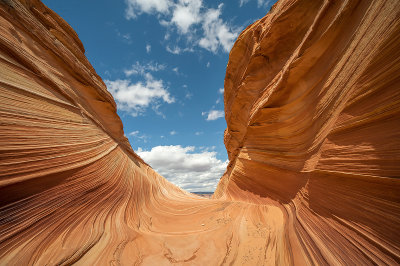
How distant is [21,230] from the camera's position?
2.74m

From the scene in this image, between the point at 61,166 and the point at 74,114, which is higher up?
the point at 74,114

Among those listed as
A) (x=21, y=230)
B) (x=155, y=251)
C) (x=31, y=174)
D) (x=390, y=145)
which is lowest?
(x=155, y=251)

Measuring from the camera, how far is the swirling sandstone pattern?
2.57 m

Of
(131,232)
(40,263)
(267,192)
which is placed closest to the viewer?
(40,263)

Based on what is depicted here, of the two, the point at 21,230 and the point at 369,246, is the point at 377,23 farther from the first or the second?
the point at 21,230

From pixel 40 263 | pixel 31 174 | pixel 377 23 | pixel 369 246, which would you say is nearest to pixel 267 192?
pixel 369 246

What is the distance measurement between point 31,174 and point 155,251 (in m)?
2.98

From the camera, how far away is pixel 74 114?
17.2 ft

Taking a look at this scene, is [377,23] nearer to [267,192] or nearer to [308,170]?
[308,170]

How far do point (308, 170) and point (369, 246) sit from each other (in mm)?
1896

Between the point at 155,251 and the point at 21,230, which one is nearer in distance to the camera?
the point at 21,230

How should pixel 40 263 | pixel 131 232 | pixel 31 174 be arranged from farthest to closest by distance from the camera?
pixel 131 232 → pixel 31 174 → pixel 40 263

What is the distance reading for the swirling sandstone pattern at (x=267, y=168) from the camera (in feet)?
8.42

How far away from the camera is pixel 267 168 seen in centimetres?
632
